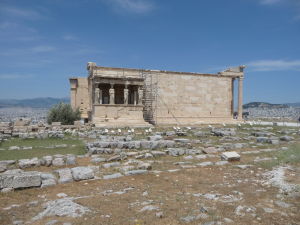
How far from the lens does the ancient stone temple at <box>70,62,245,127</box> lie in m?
25.1

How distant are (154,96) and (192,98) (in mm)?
4688

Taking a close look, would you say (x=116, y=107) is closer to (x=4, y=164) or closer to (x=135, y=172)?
(x=4, y=164)

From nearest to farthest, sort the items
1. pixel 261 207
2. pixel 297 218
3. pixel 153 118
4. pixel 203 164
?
1. pixel 297 218
2. pixel 261 207
3. pixel 203 164
4. pixel 153 118

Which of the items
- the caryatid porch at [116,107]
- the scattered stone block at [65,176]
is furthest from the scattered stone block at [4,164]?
the caryatid porch at [116,107]

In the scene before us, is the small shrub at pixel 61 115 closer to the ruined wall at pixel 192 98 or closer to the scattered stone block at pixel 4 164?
the ruined wall at pixel 192 98

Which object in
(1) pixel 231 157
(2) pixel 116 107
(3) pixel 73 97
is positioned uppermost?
(3) pixel 73 97

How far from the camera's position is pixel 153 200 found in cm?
547

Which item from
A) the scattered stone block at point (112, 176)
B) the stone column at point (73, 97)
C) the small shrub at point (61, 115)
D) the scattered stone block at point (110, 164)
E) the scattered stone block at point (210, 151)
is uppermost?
the stone column at point (73, 97)

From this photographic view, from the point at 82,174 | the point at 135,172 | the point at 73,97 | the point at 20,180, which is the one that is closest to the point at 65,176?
the point at 82,174

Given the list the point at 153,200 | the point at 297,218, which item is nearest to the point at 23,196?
the point at 153,200

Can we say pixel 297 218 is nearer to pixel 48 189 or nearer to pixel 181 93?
pixel 48 189

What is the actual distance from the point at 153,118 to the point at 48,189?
21318 mm

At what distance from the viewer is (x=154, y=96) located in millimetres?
27828

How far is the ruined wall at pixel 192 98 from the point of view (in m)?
28.2
